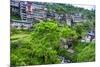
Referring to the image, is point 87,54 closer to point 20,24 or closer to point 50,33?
point 50,33

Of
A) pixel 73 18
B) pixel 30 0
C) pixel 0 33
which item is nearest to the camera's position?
pixel 0 33

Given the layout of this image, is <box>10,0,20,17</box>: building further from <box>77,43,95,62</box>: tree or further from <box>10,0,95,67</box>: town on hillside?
<box>77,43,95,62</box>: tree

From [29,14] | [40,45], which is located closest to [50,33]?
[40,45]

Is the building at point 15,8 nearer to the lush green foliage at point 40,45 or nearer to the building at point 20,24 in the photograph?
the building at point 20,24

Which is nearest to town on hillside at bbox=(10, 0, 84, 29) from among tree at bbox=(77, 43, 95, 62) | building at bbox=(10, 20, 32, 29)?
building at bbox=(10, 20, 32, 29)

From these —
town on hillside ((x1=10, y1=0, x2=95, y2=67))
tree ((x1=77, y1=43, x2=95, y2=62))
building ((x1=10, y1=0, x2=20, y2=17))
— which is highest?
building ((x1=10, y1=0, x2=20, y2=17))

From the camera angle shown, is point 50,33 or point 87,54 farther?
point 87,54

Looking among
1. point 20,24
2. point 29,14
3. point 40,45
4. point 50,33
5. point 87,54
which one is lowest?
point 87,54

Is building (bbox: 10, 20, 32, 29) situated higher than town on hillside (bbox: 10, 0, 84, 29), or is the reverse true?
town on hillside (bbox: 10, 0, 84, 29)

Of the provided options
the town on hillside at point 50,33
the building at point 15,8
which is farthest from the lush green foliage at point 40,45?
the building at point 15,8

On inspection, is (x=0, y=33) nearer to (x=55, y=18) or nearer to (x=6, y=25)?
(x=6, y=25)
